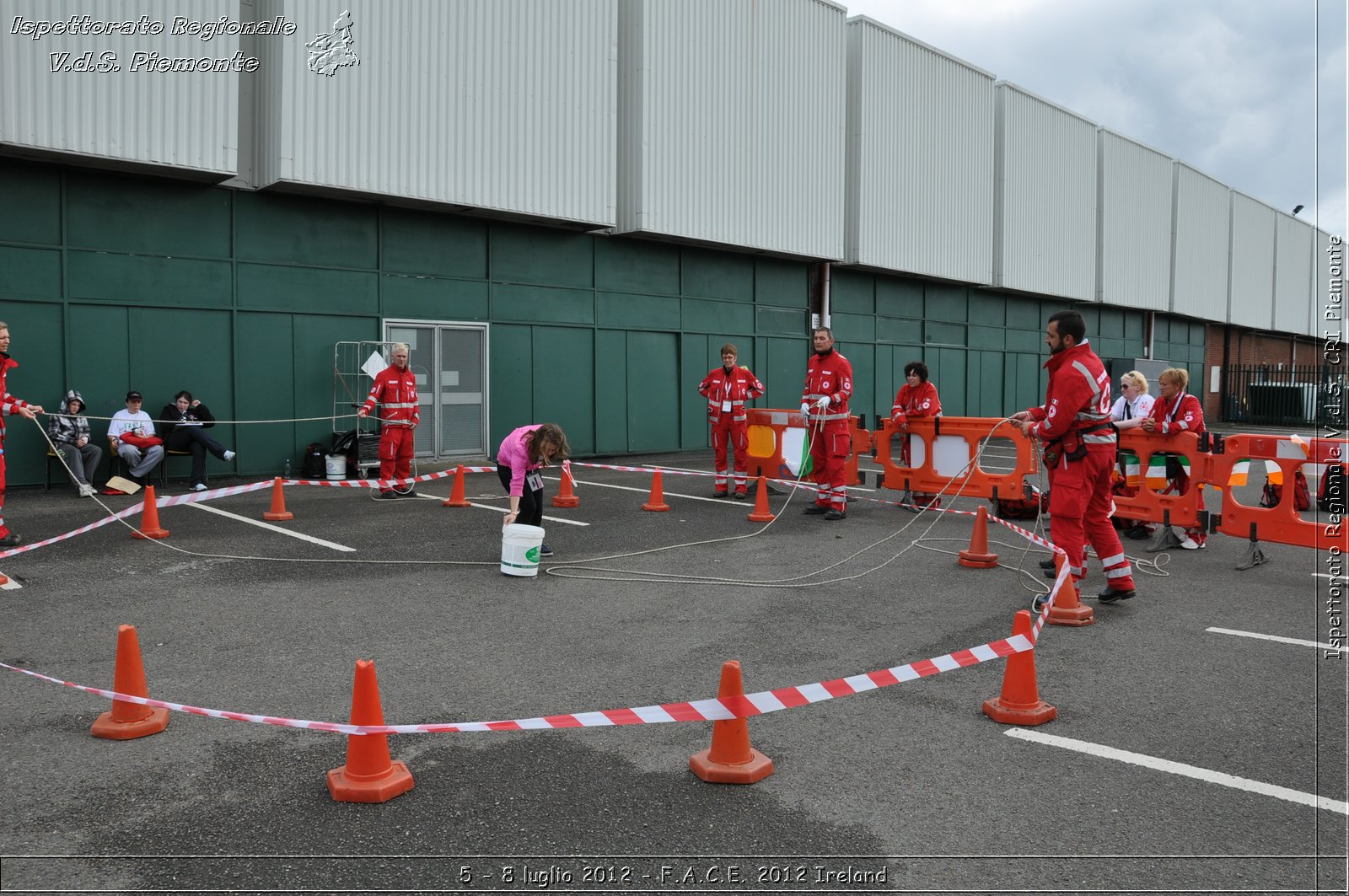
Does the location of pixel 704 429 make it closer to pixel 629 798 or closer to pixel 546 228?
pixel 546 228

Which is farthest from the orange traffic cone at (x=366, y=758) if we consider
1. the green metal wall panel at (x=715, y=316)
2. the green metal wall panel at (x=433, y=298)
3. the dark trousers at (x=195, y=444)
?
the green metal wall panel at (x=715, y=316)

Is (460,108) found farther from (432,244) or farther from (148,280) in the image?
(148,280)

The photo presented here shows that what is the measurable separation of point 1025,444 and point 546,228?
11311mm

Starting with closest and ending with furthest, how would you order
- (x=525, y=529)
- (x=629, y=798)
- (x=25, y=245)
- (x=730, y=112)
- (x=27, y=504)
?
(x=629, y=798) < (x=525, y=529) < (x=27, y=504) < (x=25, y=245) < (x=730, y=112)

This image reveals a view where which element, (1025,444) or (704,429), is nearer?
(1025,444)

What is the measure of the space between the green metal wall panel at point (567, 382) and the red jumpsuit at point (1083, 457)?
13.1 meters

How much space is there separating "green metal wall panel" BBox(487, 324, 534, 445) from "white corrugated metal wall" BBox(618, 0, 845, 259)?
11.0 ft

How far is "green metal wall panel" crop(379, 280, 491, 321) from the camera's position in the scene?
17375 millimetres

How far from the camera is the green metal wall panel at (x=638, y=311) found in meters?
20.5

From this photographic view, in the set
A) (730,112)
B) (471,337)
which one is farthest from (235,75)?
(730,112)

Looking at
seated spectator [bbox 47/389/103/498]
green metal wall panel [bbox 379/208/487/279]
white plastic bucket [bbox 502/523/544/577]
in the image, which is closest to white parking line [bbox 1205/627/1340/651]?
white plastic bucket [bbox 502/523/544/577]

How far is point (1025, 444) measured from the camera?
11.5 metres

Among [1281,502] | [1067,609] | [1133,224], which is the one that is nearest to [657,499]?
[1067,609]

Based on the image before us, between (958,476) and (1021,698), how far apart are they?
6.89 meters
